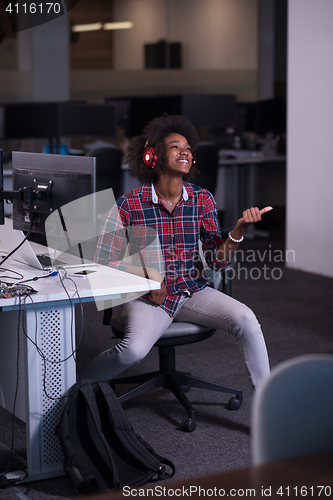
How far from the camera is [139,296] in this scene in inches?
90.4

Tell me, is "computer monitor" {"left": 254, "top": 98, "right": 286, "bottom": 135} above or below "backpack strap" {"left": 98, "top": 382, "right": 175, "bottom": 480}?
above

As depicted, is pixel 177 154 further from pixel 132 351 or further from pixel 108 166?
pixel 108 166

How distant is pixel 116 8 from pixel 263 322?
6.06 metres

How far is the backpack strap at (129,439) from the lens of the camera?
187 cm

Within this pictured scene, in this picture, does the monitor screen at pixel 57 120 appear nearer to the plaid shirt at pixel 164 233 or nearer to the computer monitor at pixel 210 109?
the computer monitor at pixel 210 109

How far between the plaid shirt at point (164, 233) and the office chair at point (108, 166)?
2617 millimetres

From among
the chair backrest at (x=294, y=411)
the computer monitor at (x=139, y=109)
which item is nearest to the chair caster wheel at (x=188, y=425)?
the chair backrest at (x=294, y=411)

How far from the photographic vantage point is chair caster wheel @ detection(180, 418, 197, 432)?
2.29 m

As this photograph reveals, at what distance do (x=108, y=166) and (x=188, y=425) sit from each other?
10.4 ft

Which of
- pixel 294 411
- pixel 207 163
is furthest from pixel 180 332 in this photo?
pixel 207 163

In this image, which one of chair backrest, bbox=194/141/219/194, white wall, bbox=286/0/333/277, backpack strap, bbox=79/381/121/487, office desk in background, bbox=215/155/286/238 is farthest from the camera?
office desk in background, bbox=215/155/286/238

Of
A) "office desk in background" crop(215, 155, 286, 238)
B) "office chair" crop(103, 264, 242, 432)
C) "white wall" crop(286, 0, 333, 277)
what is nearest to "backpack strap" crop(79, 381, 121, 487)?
"office chair" crop(103, 264, 242, 432)

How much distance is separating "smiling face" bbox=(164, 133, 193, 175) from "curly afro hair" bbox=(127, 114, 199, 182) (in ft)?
0.08

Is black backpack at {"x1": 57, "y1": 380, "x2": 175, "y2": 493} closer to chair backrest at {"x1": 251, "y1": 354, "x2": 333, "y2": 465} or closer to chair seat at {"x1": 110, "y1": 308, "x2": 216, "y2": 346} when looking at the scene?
chair seat at {"x1": 110, "y1": 308, "x2": 216, "y2": 346}
